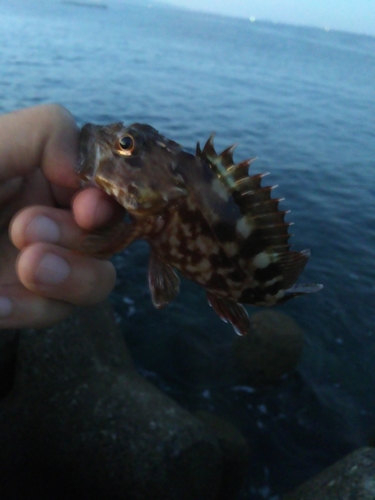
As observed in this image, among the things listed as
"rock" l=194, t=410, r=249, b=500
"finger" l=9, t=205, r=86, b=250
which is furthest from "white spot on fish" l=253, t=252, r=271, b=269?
"rock" l=194, t=410, r=249, b=500

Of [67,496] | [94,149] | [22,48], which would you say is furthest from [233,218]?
[22,48]

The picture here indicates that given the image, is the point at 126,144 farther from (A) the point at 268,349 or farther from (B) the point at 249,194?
(A) the point at 268,349

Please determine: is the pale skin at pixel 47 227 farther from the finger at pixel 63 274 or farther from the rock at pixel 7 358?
the rock at pixel 7 358

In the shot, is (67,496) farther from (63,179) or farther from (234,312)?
(63,179)

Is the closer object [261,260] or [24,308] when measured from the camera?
[261,260]

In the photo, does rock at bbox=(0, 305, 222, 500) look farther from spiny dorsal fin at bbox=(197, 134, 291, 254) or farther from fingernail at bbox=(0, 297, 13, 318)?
spiny dorsal fin at bbox=(197, 134, 291, 254)

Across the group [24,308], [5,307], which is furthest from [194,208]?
[5,307]

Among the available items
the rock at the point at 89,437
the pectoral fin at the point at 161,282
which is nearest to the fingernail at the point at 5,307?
the pectoral fin at the point at 161,282
